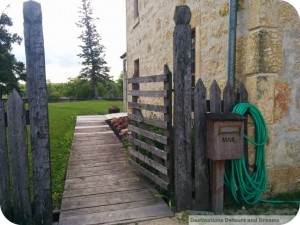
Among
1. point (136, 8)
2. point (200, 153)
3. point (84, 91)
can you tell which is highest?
point (136, 8)

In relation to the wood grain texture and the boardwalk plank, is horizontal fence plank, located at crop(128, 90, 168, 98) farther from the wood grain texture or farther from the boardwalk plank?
the boardwalk plank

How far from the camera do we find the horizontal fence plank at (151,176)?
372 cm

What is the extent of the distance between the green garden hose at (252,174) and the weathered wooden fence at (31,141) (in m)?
2.22

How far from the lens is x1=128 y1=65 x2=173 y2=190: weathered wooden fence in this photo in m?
3.65

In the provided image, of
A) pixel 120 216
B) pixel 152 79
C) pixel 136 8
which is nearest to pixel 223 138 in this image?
pixel 152 79

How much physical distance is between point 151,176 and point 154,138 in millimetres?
617

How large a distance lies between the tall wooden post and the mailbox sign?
1.04ft

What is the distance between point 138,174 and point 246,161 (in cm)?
187

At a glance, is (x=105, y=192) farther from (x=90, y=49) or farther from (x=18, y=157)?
(x=90, y=49)

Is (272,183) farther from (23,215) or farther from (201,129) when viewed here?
(23,215)

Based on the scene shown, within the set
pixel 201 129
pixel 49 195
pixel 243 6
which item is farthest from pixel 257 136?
pixel 49 195

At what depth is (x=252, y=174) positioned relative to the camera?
3.55 metres

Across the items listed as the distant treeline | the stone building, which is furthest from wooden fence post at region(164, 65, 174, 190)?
the distant treeline

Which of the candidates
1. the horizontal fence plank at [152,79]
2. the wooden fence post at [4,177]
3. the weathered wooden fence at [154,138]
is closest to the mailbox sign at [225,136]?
the weathered wooden fence at [154,138]
